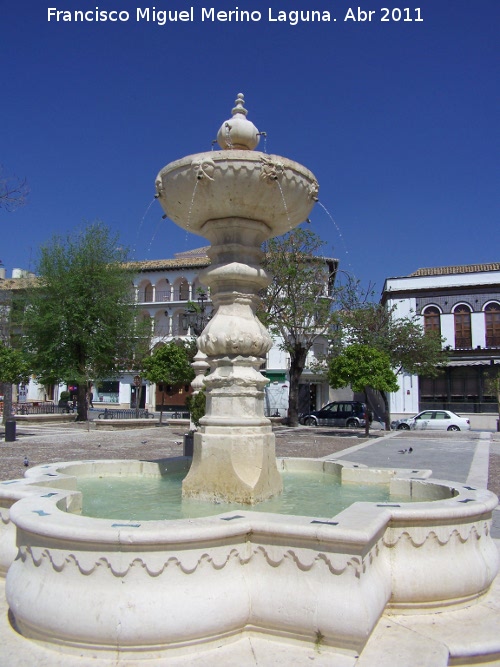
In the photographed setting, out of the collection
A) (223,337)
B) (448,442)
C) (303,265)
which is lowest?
(448,442)

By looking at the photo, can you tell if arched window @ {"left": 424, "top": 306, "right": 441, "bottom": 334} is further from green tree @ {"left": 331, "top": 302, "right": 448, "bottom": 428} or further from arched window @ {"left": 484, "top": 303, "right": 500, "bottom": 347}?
green tree @ {"left": 331, "top": 302, "right": 448, "bottom": 428}

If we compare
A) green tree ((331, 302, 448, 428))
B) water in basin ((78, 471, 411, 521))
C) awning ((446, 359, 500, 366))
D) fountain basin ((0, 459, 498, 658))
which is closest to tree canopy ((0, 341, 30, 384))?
green tree ((331, 302, 448, 428))

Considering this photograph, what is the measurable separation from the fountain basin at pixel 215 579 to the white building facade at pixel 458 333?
120 ft

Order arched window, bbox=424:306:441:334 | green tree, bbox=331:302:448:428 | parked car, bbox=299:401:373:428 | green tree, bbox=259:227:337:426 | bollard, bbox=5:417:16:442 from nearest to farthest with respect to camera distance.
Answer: bollard, bbox=5:417:16:442, green tree, bbox=259:227:337:426, green tree, bbox=331:302:448:428, parked car, bbox=299:401:373:428, arched window, bbox=424:306:441:334

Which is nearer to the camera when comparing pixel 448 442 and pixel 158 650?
pixel 158 650

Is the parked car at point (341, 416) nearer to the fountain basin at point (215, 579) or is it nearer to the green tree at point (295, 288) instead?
the green tree at point (295, 288)

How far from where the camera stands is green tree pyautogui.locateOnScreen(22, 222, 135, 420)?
94.4 ft

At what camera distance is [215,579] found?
11.1ft

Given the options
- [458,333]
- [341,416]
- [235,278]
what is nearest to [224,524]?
[235,278]

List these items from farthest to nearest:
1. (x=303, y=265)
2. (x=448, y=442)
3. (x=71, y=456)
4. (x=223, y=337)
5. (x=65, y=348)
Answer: (x=65, y=348) → (x=303, y=265) → (x=448, y=442) → (x=71, y=456) → (x=223, y=337)

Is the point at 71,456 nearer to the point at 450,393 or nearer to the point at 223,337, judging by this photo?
the point at 223,337

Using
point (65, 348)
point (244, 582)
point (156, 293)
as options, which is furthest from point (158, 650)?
point (156, 293)

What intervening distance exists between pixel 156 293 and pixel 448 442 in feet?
114

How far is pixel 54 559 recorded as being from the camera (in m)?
3.31
